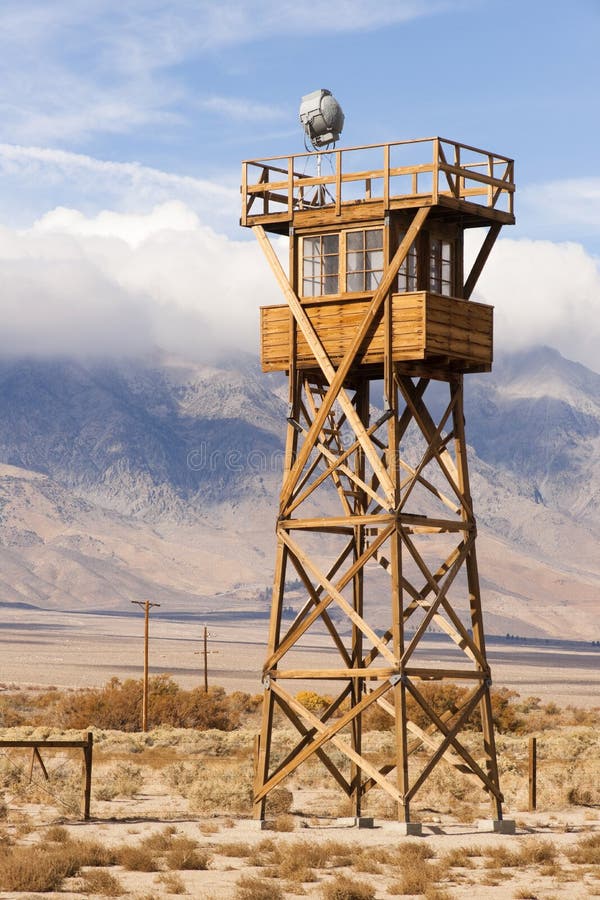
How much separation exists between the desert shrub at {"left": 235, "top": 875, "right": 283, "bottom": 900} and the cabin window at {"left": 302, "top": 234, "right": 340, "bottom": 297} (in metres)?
10.5

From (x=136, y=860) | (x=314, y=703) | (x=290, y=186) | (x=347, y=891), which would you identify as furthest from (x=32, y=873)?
(x=314, y=703)

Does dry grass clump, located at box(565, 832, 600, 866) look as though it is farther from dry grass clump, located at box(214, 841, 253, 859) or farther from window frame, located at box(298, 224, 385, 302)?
window frame, located at box(298, 224, 385, 302)

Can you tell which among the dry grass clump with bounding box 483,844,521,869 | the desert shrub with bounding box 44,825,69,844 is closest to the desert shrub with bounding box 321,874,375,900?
the dry grass clump with bounding box 483,844,521,869

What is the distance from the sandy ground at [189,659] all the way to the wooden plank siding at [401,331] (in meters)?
60.7

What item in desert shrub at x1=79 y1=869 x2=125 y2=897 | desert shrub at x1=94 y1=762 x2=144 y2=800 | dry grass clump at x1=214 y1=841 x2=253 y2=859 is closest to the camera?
desert shrub at x1=79 y1=869 x2=125 y2=897

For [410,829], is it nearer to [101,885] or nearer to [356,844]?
[356,844]

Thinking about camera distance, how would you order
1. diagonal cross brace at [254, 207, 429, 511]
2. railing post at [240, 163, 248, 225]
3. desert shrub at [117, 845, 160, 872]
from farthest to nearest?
railing post at [240, 163, 248, 225] < diagonal cross brace at [254, 207, 429, 511] < desert shrub at [117, 845, 160, 872]

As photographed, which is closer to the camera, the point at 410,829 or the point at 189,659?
the point at 410,829

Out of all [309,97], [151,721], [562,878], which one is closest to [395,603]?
[562,878]

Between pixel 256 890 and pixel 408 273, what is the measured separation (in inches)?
430

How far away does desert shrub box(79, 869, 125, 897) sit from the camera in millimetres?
18562

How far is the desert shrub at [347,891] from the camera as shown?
18311mm

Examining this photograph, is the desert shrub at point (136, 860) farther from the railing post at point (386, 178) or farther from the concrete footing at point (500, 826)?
the railing post at point (386, 178)

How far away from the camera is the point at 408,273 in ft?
84.4
